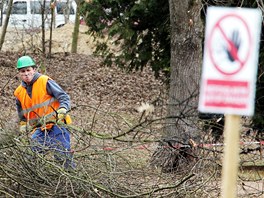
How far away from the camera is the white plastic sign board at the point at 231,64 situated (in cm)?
393

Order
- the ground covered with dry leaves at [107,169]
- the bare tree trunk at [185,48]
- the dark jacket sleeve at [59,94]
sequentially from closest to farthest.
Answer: the ground covered with dry leaves at [107,169] < the dark jacket sleeve at [59,94] < the bare tree trunk at [185,48]

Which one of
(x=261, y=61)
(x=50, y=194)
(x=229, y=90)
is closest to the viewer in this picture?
(x=229, y=90)

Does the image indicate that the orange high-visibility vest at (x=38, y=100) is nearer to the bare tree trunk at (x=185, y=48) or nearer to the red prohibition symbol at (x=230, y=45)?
the bare tree trunk at (x=185, y=48)

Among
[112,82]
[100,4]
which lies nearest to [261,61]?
[100,4]

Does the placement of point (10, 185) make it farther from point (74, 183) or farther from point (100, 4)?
point (100, 4)

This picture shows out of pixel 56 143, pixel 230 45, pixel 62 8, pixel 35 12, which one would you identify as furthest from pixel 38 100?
pixel 62 8

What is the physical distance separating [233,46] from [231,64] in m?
0.10

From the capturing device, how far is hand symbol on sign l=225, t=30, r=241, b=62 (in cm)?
396

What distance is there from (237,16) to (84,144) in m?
3.53

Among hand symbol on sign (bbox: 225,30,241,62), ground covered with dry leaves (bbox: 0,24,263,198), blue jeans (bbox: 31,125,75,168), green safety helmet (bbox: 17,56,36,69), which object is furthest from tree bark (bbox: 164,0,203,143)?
hand symbol on sign (bbox: 225,30,241,62)

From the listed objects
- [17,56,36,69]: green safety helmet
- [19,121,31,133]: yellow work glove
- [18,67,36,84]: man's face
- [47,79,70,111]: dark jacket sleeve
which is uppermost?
[17,56,36,69]: green safety helmet

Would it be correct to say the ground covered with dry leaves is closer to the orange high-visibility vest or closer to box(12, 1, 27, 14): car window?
the orange high-visibility vest

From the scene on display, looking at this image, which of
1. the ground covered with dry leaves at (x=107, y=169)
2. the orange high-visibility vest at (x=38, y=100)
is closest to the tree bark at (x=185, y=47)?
the orange high-visibility vest at (x=38, y=100)

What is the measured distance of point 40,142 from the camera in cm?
738
